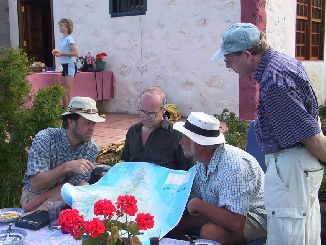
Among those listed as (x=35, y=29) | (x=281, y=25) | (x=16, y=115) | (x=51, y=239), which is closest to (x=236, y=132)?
(x=16, y=115)

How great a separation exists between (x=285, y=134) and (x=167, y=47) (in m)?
6.50

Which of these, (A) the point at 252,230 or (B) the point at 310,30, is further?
(B) the point at 310,30

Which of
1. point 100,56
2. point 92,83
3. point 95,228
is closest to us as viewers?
point 95,228

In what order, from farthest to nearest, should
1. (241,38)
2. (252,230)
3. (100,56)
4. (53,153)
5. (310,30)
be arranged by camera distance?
(310,30) → (100,56) → (53,153) → (252,230) → (241,38)

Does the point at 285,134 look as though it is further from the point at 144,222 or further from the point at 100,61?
the point at 100,61

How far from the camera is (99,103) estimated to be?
9586 mm

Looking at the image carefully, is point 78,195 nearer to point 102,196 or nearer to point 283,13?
point 102,196

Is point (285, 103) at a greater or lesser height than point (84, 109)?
greater

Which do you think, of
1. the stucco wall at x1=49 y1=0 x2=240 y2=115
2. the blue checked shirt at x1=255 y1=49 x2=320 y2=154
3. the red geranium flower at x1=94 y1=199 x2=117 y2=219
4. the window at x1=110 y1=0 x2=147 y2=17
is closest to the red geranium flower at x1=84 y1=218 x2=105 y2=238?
the red geranium flower at x1=94 y1=199 x2=117 y2=219

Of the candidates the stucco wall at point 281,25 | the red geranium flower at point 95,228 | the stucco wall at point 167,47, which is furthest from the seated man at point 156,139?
the stucco wall at point 281,25

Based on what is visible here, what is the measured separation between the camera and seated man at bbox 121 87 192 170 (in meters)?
3.54

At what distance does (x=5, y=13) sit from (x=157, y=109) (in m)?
8.75

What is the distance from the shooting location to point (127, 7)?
8.98 m

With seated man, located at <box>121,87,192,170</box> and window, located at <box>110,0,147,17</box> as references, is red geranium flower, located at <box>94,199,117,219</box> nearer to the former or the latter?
seated man, located at <box>121,87,192,170</box>
